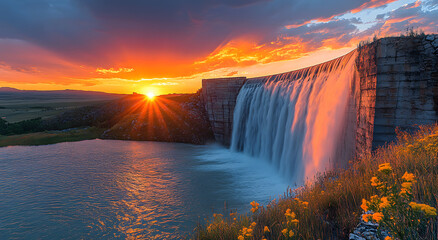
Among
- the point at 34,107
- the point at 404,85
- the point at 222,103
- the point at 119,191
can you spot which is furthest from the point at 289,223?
the point at 34,107

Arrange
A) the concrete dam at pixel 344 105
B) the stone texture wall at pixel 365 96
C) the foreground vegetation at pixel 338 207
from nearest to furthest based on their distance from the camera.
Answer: the foreground vegetation at pixel 338 207, the concrete dam at pixel 344 105, the stone texture wall at pixel 365 96

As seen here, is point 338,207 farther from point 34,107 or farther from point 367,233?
point 34,107

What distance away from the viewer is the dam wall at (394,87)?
7664mm

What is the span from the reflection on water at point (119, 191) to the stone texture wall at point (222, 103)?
6.84 metres

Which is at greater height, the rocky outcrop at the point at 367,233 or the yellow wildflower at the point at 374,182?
the yellow wildflower at the point at 374,182

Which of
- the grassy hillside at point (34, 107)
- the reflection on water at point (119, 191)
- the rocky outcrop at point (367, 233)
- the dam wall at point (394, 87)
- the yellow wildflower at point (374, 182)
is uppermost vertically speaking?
the dam wall at point (394, 87)

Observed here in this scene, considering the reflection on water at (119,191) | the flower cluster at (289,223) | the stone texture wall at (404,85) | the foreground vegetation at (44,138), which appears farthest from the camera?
the foreground vegetation at (44,138)

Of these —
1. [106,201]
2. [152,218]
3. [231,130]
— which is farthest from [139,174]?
[231,130]

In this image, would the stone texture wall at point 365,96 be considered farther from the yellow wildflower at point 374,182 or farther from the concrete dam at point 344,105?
the yellow wildflower at point 374,182

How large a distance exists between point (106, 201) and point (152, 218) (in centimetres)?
303

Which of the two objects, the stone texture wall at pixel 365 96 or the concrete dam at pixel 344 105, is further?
the stone texture wall at pixel 365 96

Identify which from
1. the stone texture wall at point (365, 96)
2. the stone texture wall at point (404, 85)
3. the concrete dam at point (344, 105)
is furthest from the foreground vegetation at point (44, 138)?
the stone texture wall at point (404, 85)

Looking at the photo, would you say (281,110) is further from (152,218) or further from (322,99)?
(152,218)

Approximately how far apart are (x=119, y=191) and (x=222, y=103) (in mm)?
17003
